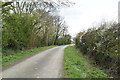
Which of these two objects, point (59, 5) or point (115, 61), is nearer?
point (115, 61)

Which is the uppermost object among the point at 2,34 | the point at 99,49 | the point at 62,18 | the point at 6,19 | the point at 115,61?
the point at 62,18

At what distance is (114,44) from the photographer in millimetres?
5246

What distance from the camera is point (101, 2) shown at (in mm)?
7809

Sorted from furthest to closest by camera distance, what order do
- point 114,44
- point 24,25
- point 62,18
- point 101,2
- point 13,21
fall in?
point 62,18 → point 24,25 → point 13,21 → point 101,2 → point 114,44

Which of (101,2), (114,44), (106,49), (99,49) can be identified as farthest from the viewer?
(101,2)

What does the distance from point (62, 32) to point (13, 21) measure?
107 feet

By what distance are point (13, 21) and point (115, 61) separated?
30.7 feet

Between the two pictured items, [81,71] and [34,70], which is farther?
[34,70]

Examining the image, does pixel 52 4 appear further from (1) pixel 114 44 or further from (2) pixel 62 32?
(2) pixel 62 32

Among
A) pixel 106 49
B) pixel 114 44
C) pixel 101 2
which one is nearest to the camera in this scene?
pixel 114 44

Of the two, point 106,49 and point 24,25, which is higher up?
point 24,25

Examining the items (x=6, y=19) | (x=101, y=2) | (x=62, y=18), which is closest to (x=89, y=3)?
(x=101, y=2)

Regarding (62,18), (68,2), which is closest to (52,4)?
(68,2)

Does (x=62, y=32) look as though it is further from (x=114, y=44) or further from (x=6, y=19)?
(x=114, y=44)
